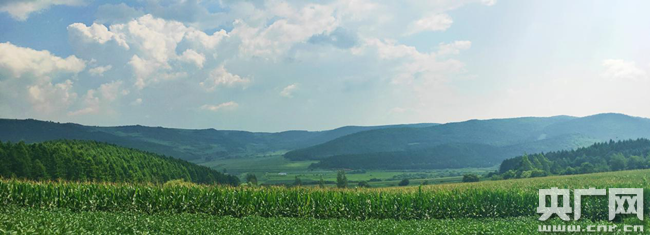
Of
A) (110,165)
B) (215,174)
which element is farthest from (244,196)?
(215,174)

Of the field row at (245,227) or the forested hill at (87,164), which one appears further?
the forested hill at (87,164)

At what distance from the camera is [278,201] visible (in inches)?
1261

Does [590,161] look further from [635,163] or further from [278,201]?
[278,201]

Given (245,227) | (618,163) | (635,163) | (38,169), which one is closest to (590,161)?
(618,163)

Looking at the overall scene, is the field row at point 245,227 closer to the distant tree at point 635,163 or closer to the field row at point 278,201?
the field row at point 278,201

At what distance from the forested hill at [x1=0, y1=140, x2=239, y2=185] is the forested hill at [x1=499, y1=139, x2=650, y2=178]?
86.0 metres

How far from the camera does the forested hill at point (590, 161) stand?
356 feet

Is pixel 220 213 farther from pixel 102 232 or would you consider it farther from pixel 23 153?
pixel 23 153

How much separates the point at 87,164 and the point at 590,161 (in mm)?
136998

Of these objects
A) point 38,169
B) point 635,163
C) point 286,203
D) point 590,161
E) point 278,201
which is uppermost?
point 590,161

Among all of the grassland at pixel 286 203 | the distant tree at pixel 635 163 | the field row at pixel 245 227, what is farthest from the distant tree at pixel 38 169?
the distant tree at pixel 635 163

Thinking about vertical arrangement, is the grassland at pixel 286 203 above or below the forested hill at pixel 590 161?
below

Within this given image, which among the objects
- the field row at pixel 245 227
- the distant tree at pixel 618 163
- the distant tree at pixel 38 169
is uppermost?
the distant tree at pixel 618 163

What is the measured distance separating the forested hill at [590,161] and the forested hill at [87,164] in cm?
8597
